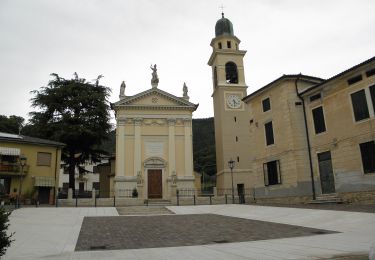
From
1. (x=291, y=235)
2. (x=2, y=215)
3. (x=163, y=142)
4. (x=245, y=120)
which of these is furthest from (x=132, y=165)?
(x=2, y=215)

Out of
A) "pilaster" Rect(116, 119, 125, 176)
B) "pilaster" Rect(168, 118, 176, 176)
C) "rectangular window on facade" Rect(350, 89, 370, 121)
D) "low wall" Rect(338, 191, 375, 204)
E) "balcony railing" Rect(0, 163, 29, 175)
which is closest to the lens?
"low wall" Rect(338, 191, 375, 204)

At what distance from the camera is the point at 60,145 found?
34375 mm

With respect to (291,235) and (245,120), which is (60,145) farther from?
(291,235)

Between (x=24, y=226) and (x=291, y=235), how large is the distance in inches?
432

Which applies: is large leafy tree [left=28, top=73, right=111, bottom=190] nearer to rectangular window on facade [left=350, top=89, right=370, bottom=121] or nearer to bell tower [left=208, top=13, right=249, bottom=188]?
bell tower [left=208, top=13, right=249, bottom=188]

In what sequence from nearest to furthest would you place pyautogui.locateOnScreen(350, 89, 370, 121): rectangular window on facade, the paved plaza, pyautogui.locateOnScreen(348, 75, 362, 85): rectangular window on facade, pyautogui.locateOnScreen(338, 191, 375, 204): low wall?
the paved plaza < pyautogui.locateOnScreen(338, 191, 375, 204): low wall < pyautogui.locateOnScreen(350, 89, 370, 121): rectangular window on facade < pyautogui.locateOnScreen(348, 75, 362, 85): rectangular window on facade

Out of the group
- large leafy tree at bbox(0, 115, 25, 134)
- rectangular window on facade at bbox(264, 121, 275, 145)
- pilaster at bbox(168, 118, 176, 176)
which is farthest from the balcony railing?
rectangular window on facade at bbox(264, 121, 275, 145)

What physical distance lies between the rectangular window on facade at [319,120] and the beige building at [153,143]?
17.7 meters

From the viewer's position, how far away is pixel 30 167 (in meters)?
32.2

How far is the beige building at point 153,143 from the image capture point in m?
37.7

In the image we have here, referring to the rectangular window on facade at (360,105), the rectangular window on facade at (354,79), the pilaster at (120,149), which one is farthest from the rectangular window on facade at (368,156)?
the pilaster at (120,149)

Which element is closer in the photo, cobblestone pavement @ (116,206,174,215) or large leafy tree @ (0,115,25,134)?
cobblestone pavement @ (116,206,174,215)

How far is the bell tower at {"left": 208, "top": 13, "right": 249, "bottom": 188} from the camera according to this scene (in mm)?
41572

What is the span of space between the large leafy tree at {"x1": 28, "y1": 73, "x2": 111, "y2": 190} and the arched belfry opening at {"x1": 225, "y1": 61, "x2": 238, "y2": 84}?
1581 centimetres
